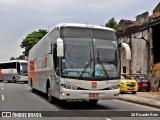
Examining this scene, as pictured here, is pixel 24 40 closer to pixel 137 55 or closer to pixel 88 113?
pixel 137 55

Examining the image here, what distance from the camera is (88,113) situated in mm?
12703

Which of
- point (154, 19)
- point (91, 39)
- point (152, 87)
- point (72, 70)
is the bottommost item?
point (152, 87)

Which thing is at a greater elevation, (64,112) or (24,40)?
(24,40)

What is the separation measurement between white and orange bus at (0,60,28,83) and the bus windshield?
97.7 feet

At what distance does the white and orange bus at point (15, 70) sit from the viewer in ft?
142

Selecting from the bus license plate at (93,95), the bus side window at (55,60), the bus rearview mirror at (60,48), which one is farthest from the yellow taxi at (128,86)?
the bus rearview mirror at (60,48)

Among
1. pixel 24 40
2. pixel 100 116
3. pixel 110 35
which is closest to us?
pixel 100 116

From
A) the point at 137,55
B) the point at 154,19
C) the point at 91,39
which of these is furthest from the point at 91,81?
the point at 137,55

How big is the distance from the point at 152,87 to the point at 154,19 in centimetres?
742

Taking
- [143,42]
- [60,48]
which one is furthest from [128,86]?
[60,48]

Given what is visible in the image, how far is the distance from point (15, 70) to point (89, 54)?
31.9 metres

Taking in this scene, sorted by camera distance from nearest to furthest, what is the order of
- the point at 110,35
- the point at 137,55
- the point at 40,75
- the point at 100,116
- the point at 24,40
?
the point at 100,116
the point at 110,35
the point at 40,75
the point at 137,55
the point at 24,40

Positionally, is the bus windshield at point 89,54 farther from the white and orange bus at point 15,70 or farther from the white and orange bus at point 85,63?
the white and orange bus at point 15,70

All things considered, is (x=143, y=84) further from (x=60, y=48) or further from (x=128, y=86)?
(x=60, y=48)
